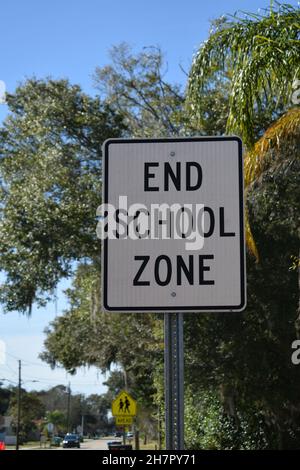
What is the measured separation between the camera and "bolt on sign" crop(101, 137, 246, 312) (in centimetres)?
325

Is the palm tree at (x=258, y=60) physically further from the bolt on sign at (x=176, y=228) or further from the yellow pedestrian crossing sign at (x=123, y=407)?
the yellow pedestrian crossing sign at (x=123, y=407)

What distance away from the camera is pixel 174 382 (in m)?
3.20

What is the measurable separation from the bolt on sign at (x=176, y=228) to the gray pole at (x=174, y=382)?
0.31ft

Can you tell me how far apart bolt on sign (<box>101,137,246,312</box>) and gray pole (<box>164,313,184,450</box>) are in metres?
0.09

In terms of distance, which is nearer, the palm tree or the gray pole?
the gray pole

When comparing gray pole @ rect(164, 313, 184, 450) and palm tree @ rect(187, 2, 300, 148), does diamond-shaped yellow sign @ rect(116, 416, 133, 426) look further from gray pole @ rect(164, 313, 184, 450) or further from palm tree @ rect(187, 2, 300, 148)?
gray pole @ rect(164, 313, 184, 450)

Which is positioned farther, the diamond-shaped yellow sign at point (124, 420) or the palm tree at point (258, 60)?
the diamond-shaped yellow sign at point (124, 420)

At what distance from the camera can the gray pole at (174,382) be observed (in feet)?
10.3

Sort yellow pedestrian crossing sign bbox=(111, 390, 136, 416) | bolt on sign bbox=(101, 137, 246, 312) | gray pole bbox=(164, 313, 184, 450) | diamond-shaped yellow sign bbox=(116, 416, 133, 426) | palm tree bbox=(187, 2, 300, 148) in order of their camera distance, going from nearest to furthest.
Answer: gray pole bbox=(164, 313, 184, 450) < bolt on sign bbox=(101, 137, 246, 312) < palm tree bbox=(187, 2, 300, 148) < diamond-shaped yellow sign bbox=(116, 416, 133, 426) < yellow pedestrian crossing sign bbox=(111, 390, 136, 416)

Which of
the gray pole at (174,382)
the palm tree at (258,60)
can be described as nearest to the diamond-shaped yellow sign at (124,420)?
the palm tree at (258,60)

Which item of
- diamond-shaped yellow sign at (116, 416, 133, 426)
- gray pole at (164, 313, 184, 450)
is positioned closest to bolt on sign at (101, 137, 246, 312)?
gray pole at (164, 313, 184, 450)

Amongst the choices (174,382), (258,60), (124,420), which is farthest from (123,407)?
(174,382)

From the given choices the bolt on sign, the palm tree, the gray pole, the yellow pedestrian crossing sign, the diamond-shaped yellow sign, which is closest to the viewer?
the gray pole

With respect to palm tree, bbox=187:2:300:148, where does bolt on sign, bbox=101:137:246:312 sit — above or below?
below
